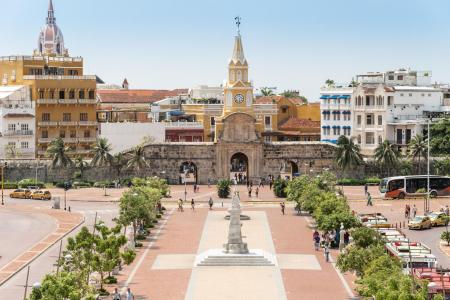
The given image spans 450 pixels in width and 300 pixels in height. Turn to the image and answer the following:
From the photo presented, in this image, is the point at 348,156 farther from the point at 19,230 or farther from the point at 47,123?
the point at 19,230

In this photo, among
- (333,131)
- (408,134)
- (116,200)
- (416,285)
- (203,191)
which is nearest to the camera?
(416,285)

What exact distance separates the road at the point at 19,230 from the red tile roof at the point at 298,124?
64.5 metres

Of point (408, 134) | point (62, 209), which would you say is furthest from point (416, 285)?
point (408, 134)

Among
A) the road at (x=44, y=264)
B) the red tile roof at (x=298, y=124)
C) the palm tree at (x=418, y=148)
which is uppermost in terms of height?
the red tile roof at (x=298, y=124)

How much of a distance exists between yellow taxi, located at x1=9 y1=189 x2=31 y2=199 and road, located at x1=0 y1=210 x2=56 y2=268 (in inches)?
447

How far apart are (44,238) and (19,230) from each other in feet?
17.8

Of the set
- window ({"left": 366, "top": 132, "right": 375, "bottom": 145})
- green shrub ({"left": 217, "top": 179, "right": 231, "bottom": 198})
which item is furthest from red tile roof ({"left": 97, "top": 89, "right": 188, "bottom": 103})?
green shrub ({"left": 217, "top": 179, "right": 231, "bottom": 198})

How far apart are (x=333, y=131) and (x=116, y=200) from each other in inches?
1825

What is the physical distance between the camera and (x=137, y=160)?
11438 centimetres

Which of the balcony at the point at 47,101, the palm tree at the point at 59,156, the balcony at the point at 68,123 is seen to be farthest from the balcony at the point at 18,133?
the palm tree at the point at 59,156

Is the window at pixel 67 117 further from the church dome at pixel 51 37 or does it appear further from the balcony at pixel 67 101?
the church dome at pixel 51 37

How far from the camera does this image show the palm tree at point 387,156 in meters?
113

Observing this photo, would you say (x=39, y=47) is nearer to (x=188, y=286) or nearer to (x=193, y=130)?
(x=193, y=130)

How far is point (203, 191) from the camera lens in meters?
111
